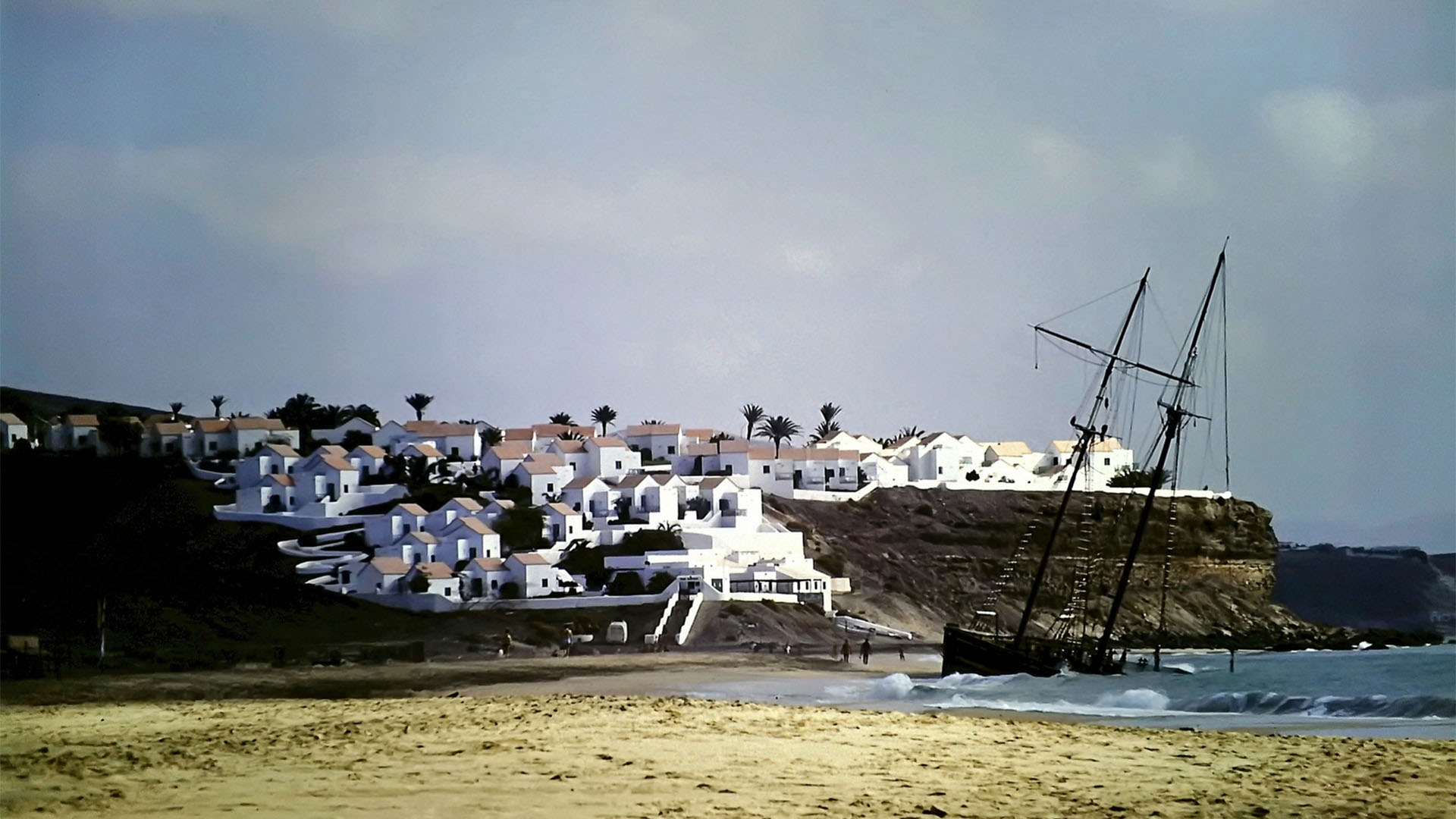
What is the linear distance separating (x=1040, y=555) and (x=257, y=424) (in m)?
30.7

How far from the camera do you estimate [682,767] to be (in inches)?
→ 507

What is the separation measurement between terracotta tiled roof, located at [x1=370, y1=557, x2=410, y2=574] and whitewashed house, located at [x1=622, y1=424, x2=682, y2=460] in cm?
1924

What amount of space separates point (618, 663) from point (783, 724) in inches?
646

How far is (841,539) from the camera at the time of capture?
5653 centimetres

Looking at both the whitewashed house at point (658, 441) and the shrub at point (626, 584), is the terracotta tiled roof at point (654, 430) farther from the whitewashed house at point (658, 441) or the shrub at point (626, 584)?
the shrub at point (626, 584)

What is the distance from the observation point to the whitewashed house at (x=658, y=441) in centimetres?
6244

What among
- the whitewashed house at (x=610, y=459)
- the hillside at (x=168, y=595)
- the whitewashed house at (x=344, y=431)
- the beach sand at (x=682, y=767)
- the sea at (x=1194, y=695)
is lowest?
the sea at (x=1194, y=695)

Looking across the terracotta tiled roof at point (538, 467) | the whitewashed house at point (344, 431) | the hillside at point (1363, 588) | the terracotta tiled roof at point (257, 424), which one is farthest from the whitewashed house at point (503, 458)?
the hillside at point (1363, 588)

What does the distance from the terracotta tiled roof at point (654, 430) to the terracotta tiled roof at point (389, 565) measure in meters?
20.1

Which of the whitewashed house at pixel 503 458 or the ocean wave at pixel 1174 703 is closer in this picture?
the ocean wave at pixel 1174 703

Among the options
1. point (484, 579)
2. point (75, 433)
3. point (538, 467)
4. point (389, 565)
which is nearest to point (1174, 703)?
point (484, 579)

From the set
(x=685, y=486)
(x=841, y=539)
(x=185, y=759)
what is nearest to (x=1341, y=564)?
(x=841, y=539)

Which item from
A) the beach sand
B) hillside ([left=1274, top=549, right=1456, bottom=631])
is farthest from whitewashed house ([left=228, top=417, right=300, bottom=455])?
hillside ([left=1274, top=549, right=1456, bottom=631])

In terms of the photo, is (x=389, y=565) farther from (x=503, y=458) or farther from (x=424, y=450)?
(x=424, y=450)
